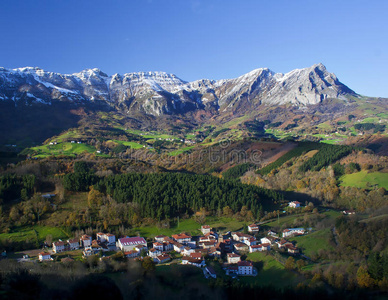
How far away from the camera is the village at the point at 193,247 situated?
30.1 m

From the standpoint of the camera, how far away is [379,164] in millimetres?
61281

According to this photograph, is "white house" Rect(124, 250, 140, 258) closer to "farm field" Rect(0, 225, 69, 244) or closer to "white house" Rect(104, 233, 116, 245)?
"white house" Rect(104, 233, 116, 245)

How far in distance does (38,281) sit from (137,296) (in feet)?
20.7

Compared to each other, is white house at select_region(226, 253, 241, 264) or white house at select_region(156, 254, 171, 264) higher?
white house at select_region(156, 254, 171, 264)

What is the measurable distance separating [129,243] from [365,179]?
145 ft

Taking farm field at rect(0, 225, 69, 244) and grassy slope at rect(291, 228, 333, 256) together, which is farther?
farm field at rect(0, 225, 69, 244)

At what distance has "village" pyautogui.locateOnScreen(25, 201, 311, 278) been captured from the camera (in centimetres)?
3008

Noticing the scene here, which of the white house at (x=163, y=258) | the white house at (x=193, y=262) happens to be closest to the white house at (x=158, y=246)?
the white house at (x=163, y=258)

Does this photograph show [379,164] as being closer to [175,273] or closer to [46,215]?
[175,273]

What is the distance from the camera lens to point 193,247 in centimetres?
3456

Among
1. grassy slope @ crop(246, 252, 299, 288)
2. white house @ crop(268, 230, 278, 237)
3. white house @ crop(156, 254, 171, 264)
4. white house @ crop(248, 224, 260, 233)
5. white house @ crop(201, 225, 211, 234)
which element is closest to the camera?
grassy slope @ crop(246, 252, 299, 288)

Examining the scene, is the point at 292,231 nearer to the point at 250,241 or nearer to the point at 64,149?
the point at 250,241

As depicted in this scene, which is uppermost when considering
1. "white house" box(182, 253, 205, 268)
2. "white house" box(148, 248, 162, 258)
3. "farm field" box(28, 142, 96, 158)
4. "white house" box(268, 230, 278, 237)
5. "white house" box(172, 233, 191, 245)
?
"farm field" box(28, 142, 96, 158)

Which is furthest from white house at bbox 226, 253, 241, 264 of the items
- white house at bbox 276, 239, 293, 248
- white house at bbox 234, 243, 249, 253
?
white house at bbox 276, 239, 293, 248
